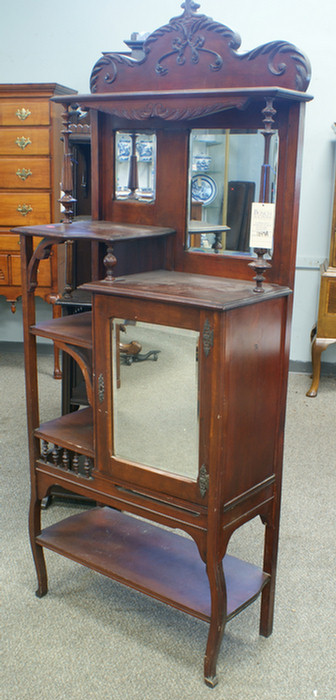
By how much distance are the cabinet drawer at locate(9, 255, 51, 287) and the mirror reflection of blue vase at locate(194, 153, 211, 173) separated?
8.69 ft

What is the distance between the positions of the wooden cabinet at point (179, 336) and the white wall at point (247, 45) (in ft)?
8.75

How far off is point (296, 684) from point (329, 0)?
4089mm

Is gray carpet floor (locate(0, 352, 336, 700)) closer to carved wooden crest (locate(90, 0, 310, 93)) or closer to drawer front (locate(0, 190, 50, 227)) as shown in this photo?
carved wooden crest (locate(90, 0, 310, 93))

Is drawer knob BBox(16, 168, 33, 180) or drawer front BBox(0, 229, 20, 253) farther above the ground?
drawer knob BBox(16, 168, 33, 180)

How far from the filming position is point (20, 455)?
3633 millimetres

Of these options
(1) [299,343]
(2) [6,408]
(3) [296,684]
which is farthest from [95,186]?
(1) [299,343]

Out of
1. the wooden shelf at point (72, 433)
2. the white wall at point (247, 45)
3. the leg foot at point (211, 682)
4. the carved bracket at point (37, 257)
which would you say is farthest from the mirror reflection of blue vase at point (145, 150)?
the white wall at point (247, 45)

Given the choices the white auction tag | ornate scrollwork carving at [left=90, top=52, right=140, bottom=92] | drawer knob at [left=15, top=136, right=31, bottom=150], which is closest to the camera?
the white auction tag

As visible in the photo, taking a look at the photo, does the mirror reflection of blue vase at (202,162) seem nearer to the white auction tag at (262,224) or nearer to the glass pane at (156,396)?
the white auction tag at (262,224)

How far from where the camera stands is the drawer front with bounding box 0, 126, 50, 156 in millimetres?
4672

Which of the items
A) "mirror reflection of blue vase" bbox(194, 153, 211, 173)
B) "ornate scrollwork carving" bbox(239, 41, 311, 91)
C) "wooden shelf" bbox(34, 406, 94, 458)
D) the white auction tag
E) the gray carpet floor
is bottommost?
the gray carpet floor

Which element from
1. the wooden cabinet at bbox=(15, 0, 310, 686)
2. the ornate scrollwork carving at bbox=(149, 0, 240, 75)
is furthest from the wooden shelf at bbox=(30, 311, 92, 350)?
the ornate scrollwork carving at bbox=(149, 0, 240, 75)

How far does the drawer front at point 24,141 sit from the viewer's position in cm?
467

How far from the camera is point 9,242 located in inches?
191
